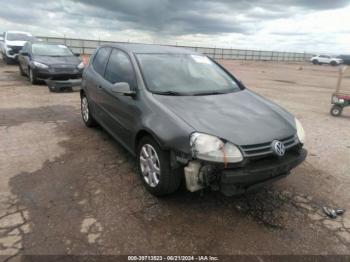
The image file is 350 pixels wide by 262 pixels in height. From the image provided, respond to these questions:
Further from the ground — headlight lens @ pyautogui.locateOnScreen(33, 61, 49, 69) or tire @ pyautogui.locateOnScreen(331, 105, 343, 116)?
headlight lens @ pyautogui.locateOnScreen(33, 61, 49, 69)

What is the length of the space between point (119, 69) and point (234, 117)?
75.6 inches

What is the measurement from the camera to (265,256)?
241 centimetres

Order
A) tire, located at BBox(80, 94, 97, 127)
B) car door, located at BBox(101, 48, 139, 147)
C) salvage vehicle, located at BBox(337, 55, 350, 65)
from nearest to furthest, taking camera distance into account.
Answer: car door, located at BBox(101, 48, 139, 147) < tire, located at BBox(80, 94, 97, 127) < salvage vehicle, located at BBox(337, 55, 350, 65)

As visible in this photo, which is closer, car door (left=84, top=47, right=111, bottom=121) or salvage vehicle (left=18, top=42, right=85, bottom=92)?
car door (left=84, top=47, right=111, bottom=121)

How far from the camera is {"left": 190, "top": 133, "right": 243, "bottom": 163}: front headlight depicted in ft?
8.30

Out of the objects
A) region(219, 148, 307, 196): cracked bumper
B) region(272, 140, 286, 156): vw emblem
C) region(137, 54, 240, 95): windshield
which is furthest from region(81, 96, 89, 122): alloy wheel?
region(272, 140, 286, 156): vw emblem

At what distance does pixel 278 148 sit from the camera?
2756 millimetres

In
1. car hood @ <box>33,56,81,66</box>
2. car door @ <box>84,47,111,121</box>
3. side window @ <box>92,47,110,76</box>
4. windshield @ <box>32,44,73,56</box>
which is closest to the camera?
car door @ <box>84,47,111,121</box>

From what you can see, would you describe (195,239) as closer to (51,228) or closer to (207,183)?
(207,183)

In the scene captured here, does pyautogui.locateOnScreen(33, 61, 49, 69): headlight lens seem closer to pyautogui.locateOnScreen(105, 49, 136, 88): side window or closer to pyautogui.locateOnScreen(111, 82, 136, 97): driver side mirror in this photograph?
pyautogui.locateOnScreen(105, 49, 136, 88): side window

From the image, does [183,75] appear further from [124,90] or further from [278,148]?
[278,148]

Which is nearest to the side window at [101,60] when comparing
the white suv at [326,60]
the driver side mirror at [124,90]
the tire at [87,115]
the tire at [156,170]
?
the tire at [87,115]

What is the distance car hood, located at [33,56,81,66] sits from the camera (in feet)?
32.0

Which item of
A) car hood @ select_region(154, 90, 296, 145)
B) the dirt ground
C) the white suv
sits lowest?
the dirt ground
